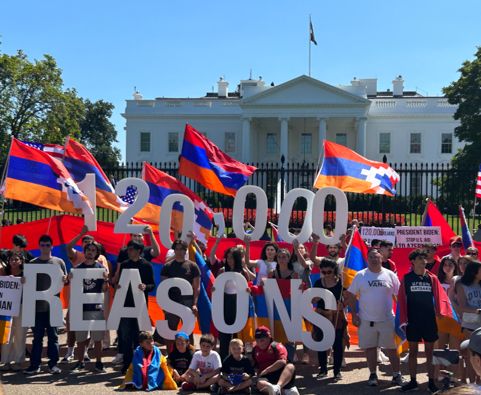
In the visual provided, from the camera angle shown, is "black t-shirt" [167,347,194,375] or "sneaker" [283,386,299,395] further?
"black t-shirt" [167,347,194,375]

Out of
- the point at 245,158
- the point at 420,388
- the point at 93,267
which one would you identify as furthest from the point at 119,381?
the point at 245,158

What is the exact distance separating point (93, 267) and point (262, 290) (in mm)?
2063

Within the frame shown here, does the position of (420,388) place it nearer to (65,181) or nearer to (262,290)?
(262,290)

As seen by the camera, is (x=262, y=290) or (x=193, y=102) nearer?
(x=262, y=290)

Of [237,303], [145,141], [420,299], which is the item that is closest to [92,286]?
[237,303]

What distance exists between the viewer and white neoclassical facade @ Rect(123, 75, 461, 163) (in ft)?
196

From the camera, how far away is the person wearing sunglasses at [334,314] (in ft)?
27.3

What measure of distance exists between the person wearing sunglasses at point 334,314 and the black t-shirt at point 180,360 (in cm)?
148

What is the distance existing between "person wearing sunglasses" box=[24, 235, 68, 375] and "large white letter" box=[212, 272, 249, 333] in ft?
5.93

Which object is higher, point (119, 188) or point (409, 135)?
point (409, 135)

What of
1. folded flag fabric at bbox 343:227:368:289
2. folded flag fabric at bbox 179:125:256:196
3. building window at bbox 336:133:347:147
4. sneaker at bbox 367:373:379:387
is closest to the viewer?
sneaker at bbox 367:373:379:387

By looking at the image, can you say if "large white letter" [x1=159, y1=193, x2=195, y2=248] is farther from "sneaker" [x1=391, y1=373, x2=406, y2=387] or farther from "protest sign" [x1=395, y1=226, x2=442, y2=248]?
"protest sign" [x1=395, y1=226, x2=442, y2=248]

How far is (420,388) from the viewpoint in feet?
25.8

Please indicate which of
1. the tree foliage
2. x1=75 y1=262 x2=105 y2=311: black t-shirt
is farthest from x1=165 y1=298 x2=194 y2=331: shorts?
the tree foliage
